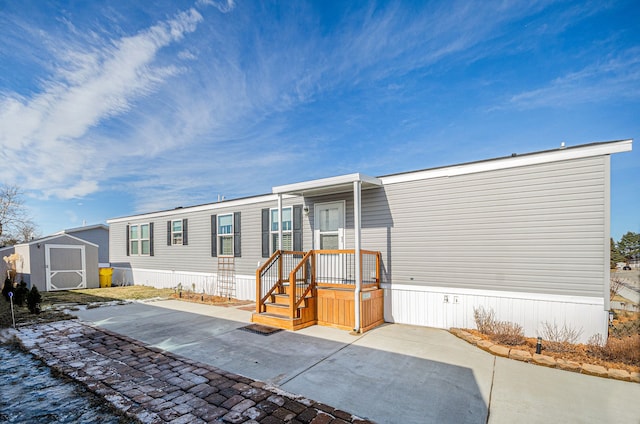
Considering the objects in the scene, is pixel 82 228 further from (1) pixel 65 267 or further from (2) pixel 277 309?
(2) pixel 277 309

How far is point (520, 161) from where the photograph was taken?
17.4 ft

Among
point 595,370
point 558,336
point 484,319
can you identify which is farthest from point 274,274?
point 595,370

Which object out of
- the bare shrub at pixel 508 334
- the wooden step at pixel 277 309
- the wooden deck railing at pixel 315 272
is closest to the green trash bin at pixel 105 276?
the wooden deck railing at pixel 315 272

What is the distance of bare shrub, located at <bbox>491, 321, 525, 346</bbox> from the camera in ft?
16.0

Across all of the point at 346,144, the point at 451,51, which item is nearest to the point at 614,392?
the point at 451,51

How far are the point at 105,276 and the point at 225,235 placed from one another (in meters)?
8.40

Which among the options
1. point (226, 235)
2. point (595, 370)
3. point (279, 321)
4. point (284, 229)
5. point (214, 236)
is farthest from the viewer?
point (214, 236)

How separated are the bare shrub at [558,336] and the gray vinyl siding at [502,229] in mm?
618

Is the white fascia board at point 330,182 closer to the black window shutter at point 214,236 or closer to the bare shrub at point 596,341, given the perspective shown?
the black window shutter at point 214,236

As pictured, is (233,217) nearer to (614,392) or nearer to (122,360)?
(122,360)

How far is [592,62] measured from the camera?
5758 mm

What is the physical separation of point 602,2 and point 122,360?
975 centimetres

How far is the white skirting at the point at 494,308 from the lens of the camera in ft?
15.5

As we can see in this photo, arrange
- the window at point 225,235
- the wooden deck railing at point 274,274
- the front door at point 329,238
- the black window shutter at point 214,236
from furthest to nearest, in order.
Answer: the black window shutter at point 214,236 < the window at point 225,235 < the front door at point 329,238 < the wooden deck railing at point 274,274
